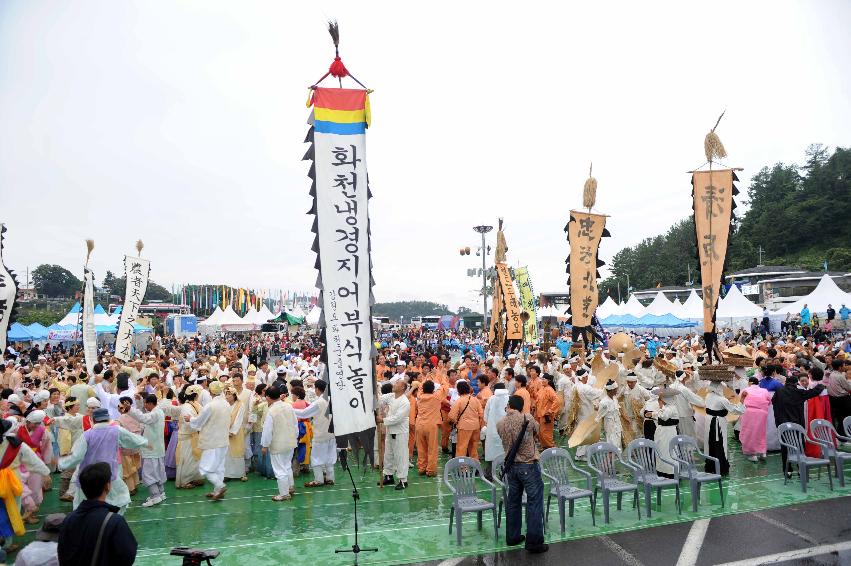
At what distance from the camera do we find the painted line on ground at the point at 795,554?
4.99 metres

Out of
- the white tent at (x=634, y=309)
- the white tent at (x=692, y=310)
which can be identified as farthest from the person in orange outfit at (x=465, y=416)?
the white tent at (x=634, y=309)


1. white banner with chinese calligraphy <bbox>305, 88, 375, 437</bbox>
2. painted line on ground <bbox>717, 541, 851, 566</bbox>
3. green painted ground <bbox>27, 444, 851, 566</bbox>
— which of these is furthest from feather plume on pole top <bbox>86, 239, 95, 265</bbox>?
painted line on ground <bbox>717, 541, 851, 566</bbox>

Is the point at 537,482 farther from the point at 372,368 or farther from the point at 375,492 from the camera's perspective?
the point at 375,492

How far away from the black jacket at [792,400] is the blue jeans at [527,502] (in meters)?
4.90

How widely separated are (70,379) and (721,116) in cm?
1281

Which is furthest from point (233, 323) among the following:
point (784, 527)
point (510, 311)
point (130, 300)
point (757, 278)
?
point (757, 278)

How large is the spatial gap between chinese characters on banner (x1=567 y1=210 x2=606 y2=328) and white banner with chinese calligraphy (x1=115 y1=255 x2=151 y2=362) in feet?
32.1

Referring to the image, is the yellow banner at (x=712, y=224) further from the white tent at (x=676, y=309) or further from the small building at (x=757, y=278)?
the small building at (x=757, y=278)

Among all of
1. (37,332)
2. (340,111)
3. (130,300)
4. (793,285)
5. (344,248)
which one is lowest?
(37,332)

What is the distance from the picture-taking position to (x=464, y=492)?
5.96m

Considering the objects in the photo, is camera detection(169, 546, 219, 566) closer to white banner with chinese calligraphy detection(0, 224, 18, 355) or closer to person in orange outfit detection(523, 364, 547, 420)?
person in orange outfit detection(523, 364, 547, 420)

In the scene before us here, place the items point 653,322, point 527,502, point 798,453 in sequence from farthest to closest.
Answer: point 653,322
point 798,453
point 527,502

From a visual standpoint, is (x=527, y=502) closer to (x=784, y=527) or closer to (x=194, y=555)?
(x=784, y=527)

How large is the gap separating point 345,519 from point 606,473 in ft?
10.4
